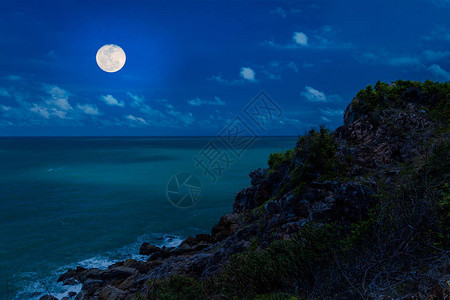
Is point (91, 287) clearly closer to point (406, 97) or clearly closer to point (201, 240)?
point (201, 240)

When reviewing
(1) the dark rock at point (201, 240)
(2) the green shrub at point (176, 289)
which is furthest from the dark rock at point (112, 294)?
(1) the dark rock at point (201, 240)

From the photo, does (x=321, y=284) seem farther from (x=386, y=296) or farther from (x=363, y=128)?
(x=363, y=128)

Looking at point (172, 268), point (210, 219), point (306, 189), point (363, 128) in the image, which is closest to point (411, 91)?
point (363, 128)

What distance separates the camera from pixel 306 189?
621 inches

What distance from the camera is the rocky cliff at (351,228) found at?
776 cm

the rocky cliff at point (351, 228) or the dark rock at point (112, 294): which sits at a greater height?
the rocky cliff at point (351, 228)

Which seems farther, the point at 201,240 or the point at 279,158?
the point at 201,240

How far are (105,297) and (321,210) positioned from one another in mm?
14355

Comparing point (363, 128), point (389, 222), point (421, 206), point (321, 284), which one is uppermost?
point (363, 128)

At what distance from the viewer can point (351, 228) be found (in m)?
11.8

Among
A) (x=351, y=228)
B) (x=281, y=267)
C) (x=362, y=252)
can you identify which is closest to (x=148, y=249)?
(x=281, y=267)

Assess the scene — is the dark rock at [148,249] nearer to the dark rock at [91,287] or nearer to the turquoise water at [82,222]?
the turquoise water at [82,222]

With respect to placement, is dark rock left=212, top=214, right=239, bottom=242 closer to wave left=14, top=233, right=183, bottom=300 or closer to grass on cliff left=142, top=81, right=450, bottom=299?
wave left=14, top=233, right=183, bottom=300

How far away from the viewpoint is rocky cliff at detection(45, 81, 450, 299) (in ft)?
25.5
